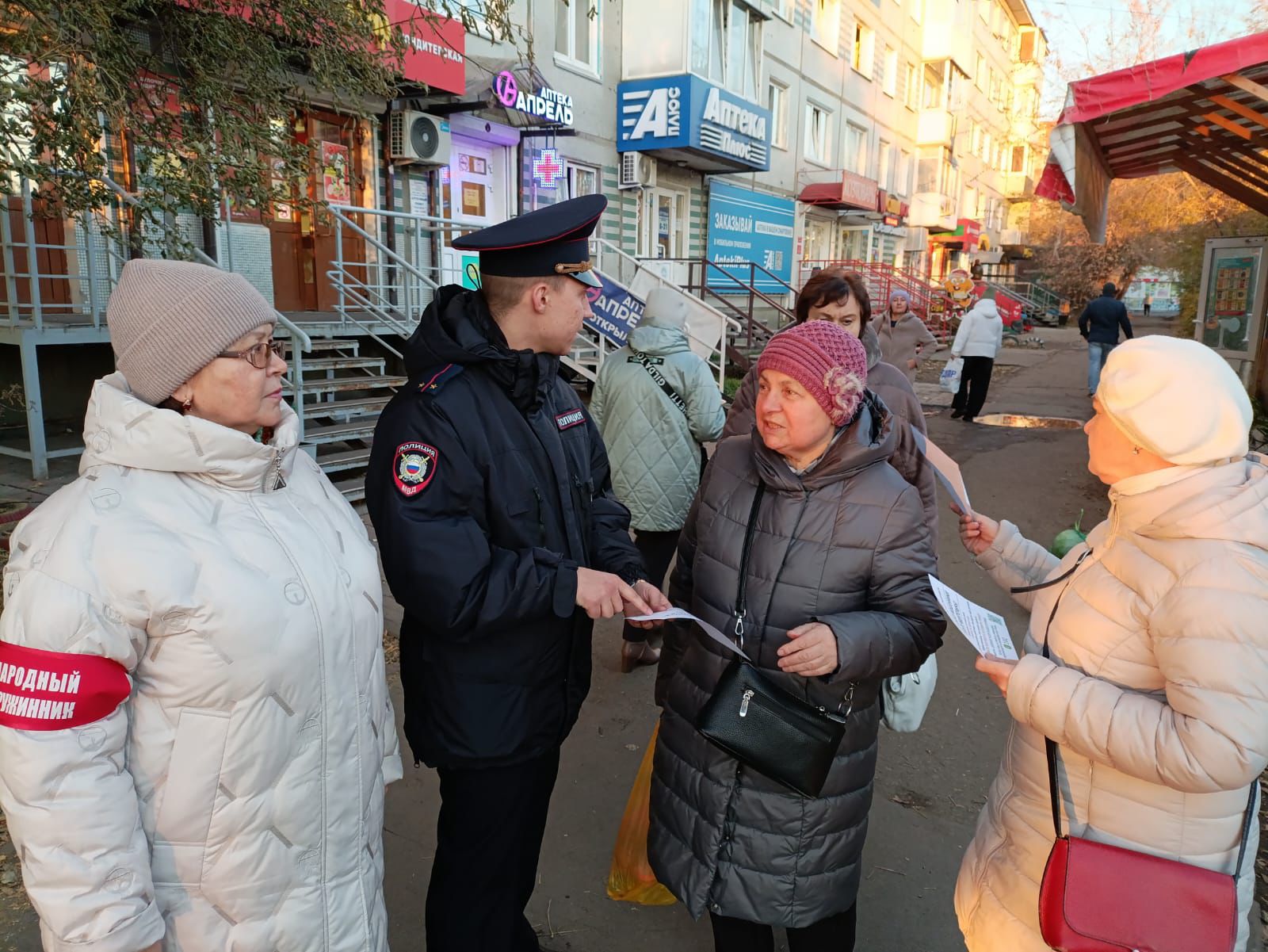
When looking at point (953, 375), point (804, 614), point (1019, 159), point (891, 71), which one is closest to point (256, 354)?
point (804, 614)

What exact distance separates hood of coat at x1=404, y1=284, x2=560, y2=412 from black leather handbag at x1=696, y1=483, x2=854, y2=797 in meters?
0.83

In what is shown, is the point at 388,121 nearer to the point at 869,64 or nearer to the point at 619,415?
the point at 619,415

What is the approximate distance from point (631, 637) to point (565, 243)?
2.52 m

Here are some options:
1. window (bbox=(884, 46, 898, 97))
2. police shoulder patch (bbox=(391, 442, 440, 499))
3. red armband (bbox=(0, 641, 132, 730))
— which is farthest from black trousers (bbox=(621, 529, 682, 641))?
window (bbox=(884, 46, 898, 97))

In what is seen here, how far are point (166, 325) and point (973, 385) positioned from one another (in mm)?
11079

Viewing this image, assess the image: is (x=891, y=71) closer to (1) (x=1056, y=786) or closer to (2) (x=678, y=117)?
(2) (x=678, y=117)

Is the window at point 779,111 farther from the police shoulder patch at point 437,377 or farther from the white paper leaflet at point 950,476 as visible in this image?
the police shoulder patch at point 437,377

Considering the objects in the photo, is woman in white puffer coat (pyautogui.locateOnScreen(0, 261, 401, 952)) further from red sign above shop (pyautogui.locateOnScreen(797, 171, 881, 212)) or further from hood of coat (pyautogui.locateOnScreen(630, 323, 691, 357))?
red sign above shop (pyautogui.locateOnScreen(797, 171, 881, 212))

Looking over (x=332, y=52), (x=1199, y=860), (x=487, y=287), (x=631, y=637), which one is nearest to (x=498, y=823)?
(x=487, y=287)

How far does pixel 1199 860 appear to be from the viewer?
5.01ft

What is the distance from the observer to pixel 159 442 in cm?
137

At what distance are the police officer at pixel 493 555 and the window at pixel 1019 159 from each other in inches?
1930

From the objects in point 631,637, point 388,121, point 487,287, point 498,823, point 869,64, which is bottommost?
point 631,637

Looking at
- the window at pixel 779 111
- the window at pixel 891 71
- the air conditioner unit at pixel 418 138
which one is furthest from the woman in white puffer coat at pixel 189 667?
the window at pixel 891 71
